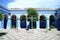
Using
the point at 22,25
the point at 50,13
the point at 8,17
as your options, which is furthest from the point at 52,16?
the point at 8,17

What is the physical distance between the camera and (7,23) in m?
36.0

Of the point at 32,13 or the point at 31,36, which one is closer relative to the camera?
the point at 31,36

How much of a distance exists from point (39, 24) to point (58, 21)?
13.9 ft

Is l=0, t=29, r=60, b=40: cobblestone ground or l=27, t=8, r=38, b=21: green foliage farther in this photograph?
l=27, t=8, r=38, b=21: green foliage

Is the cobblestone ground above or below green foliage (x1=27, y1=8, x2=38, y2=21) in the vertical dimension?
below

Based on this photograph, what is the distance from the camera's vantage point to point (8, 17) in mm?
35469

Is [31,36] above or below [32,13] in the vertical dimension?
below

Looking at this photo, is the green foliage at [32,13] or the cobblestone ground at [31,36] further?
the green foliage at [32,13]

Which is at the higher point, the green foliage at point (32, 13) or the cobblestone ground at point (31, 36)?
the green foliage at point (32, 13)

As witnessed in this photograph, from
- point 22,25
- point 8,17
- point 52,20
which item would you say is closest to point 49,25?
point 52,20

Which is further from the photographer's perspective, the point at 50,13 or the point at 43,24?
the point at 43,24

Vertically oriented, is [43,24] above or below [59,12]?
below

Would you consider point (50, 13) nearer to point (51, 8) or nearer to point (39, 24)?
point (51, 8)

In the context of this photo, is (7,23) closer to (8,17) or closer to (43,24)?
(8,17)
